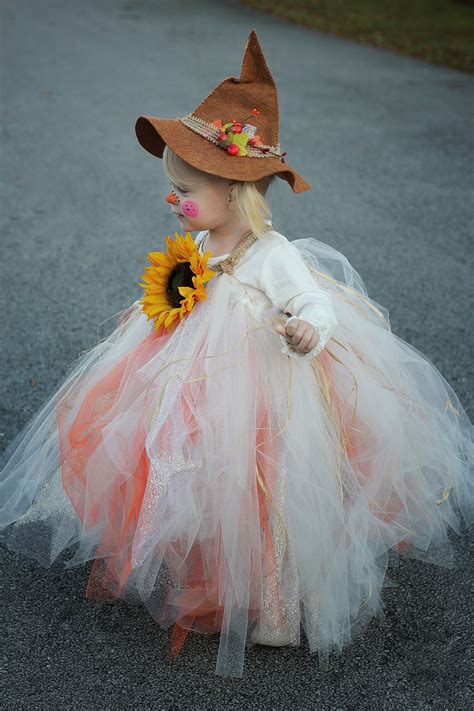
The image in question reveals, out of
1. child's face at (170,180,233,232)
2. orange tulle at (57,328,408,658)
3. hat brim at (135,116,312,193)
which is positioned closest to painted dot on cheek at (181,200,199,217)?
child's face at (170,180,233,232)

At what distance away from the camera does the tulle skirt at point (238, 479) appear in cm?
225

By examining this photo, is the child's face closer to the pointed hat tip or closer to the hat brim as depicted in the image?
the hat brim

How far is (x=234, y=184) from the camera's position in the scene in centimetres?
239

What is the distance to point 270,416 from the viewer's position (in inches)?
90.9

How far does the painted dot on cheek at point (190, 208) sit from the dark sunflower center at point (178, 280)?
0.44 ft

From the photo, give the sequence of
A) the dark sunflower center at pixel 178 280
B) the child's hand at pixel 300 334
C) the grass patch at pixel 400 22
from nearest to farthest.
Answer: the child's hand at pixel 300 334 → the dark sunflower center at pixel 178 280 → the grass patch at pixel 400 22

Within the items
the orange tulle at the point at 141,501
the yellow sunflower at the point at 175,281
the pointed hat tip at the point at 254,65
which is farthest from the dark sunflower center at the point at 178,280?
the pointed hat tip at the point at 254,65

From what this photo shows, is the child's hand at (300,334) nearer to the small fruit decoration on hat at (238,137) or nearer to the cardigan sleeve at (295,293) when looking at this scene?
the cardigan sleeve at (295,293)

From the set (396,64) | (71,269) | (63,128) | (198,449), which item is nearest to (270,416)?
(198,449)

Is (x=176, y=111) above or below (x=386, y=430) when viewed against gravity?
below

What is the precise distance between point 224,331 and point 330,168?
14.6 ft

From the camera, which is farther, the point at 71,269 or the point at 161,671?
the point at 71,269

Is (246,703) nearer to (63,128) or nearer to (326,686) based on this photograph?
(326,686)

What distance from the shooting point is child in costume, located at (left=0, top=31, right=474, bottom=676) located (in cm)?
225
